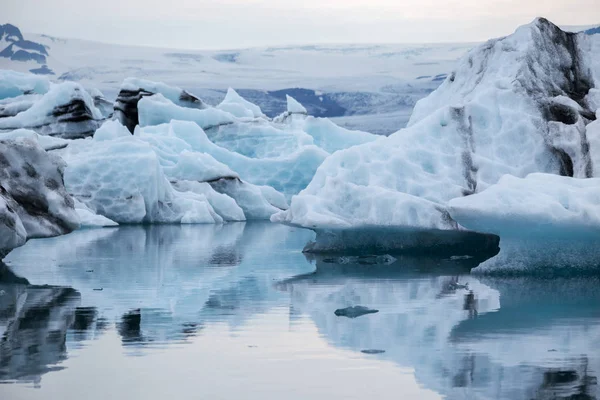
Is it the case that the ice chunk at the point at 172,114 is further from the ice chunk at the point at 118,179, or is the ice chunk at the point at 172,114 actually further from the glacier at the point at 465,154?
the glacier at the point at 465,154

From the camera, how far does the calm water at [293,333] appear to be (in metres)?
4.09

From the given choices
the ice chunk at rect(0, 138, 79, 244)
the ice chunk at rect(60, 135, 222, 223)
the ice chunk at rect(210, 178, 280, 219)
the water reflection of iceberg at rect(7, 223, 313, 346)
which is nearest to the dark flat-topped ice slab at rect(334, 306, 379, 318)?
the water reflection of iceberg at rect(7, 223, 313, 346)

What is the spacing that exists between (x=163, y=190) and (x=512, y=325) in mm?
14387

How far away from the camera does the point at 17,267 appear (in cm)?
981

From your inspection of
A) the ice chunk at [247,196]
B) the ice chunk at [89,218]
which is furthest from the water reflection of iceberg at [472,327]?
the ice chunk at [247,196]

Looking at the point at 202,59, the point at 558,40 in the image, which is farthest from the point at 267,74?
the point at 558,40

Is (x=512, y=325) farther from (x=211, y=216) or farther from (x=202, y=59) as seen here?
(x=202, y=59)

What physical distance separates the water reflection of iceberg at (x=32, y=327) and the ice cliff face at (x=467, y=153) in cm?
341

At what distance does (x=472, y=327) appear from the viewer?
5633 millimetres

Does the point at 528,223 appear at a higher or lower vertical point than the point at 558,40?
lower

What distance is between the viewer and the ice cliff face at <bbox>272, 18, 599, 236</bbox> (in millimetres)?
10023

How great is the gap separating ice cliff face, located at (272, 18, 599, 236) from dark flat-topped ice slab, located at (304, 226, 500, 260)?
40 cm

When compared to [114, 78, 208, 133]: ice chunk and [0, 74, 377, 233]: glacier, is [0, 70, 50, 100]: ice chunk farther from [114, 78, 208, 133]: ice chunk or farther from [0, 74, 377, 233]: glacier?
[114, 78, 208, 133]: ice chunk

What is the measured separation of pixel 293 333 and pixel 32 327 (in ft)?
5.32
